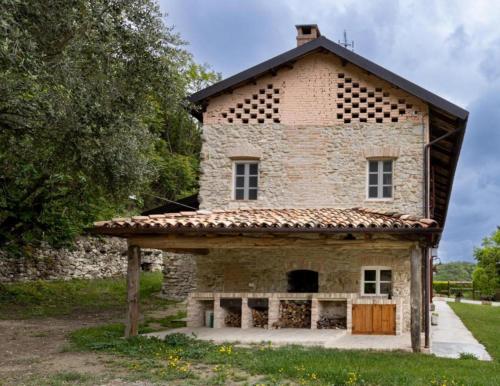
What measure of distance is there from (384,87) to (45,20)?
345 inches

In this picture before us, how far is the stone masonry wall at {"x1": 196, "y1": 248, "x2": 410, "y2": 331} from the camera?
14773mm

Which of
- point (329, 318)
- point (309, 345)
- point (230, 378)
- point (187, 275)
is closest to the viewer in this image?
point (230, 378)

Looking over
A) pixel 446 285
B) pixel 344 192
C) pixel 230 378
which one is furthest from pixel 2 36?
pixel 446 285

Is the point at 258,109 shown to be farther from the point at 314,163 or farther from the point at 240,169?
the point at 314,163

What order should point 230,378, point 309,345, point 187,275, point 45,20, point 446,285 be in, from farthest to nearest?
point 446,285 → point 187,275 → point 309,345 → point 45,20 → point 230,378

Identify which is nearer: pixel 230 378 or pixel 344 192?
pixel 230 378

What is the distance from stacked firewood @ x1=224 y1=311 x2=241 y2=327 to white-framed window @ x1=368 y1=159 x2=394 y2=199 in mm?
4577

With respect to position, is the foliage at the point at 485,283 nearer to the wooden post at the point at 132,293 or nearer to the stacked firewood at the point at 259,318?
the stacked firewood at the point at 259,318

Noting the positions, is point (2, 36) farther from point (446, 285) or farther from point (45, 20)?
point (446, 285)

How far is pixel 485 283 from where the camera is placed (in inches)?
1316

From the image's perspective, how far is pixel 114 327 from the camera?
14516 mm

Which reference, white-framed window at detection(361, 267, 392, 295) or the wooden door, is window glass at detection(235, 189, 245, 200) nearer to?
white-framed window at detection(361, 267, 392, 295)

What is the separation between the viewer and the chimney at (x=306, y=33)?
17.3 meters

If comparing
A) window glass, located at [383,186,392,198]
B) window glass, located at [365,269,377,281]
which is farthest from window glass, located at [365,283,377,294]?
window glass, located at [383,186,392,198]
